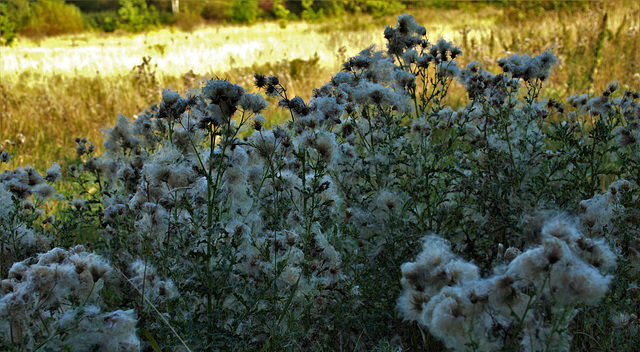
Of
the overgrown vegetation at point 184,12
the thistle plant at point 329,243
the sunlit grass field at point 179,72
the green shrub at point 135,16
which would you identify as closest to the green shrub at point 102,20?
the overgrown vegetation at point 184,12

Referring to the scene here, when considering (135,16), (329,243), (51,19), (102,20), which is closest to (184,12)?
(135,16)

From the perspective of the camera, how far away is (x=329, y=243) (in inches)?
99.4

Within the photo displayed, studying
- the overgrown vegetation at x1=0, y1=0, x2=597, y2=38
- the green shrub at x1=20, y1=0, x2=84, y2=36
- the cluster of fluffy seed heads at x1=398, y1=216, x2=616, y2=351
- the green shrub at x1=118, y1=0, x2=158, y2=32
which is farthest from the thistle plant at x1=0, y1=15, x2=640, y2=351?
the green shrub at x1=20, y1=0, x2=84, y2=36

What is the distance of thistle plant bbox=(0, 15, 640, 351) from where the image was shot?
1.38 m

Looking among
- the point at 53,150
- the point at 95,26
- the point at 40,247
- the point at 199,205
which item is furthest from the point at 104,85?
the point at 95,26

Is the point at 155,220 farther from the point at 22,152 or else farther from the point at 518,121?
the point at 22,152

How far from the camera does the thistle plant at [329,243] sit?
1.38 m

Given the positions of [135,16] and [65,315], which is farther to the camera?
[135,16]

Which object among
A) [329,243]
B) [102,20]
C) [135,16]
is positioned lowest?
[329,243]

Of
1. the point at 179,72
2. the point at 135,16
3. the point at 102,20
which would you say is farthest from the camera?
the point at 102,20

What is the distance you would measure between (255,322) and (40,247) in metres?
1.37

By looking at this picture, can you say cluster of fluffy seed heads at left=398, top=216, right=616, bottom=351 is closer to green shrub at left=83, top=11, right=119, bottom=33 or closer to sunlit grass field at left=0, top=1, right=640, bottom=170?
sunlit grass field at left=0, top=1, right=640, bottom=170

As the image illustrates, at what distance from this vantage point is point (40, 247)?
8.81 ft

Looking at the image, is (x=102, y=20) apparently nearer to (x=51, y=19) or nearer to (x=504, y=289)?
(x=51, y=19)
